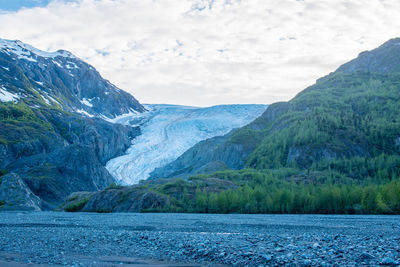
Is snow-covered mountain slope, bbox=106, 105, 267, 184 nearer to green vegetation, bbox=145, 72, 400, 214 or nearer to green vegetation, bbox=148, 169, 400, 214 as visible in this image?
green vegetation, bbox=145, 72, 400, 214

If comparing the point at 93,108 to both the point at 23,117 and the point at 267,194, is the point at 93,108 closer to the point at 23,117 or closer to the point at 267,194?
the point at 23,117

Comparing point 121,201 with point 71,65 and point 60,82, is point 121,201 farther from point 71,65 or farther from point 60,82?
point 71,65

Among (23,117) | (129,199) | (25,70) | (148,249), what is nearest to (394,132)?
(129,199)

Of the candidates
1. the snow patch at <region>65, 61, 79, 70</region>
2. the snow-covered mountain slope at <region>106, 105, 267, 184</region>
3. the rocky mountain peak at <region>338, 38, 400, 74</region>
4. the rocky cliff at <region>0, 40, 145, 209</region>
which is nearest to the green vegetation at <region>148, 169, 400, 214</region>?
the rocky cliff at <region>0, 40, 145, 209</region>

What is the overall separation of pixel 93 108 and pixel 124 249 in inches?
6603

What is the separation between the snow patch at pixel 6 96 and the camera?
4106 inches

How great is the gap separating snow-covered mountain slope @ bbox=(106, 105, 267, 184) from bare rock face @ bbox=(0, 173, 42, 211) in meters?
35.3

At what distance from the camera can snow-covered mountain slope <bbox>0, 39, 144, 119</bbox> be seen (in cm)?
12550

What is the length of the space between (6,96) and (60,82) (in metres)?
56.8

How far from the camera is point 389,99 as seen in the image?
7994 cm

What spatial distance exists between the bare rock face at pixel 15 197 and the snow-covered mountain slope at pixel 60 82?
71.4 m

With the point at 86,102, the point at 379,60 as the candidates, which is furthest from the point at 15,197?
the point at 86,102

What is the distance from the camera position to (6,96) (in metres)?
106

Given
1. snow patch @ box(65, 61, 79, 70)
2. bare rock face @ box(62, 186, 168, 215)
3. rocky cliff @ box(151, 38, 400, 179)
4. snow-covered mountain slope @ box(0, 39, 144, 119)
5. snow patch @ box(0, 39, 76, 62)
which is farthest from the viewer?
snow patch @ box(65, 61, 79, 70)
